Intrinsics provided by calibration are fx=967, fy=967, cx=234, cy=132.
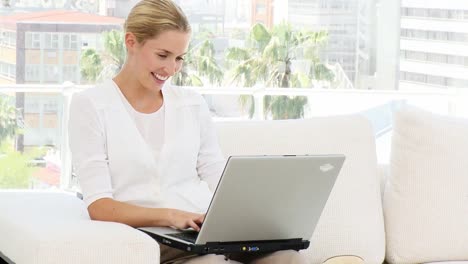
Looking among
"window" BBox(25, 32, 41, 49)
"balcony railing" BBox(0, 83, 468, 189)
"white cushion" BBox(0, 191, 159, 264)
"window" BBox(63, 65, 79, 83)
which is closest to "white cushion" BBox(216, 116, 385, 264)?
"white cushion" BBox(0, 191, 159, 264)

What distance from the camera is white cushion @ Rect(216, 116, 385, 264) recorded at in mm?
3031

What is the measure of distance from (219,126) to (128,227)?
743mm

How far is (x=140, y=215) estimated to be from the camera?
252 cm

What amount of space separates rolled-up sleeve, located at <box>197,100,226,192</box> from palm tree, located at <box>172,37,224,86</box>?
3923 millimetres

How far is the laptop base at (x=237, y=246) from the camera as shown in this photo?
238 centimetres

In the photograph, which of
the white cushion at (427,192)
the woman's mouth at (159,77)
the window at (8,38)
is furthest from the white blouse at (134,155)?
the window at (8,38)

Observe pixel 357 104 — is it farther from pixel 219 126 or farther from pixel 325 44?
pixel 219 126

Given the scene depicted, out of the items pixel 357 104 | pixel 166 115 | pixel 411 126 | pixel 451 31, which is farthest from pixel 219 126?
pixel 451 31

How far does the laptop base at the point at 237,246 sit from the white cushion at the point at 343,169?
0.45 metres

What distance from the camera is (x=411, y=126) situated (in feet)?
10.5

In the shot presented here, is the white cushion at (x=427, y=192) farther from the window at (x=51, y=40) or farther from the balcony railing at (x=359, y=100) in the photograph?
the window at (x=51, y=40)

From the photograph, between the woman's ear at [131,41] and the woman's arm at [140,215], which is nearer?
the woman's arm at [140,215]

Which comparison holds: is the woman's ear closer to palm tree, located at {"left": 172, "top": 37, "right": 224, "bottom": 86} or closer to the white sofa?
the white sofa

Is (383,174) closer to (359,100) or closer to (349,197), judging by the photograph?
(349,197)
